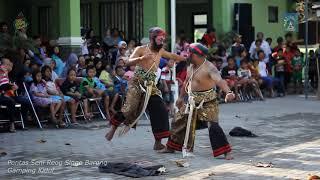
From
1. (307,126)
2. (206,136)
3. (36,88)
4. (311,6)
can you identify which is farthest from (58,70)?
(311,6)

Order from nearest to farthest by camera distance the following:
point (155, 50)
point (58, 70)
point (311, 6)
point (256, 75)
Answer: point (155, 50) → point (58, 70) → point (256, 75) → point (311, 6)

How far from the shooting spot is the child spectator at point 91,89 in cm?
1325

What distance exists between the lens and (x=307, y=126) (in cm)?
1249

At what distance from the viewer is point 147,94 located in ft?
30.3

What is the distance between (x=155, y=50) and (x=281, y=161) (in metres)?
2.49

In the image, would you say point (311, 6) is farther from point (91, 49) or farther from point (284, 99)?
point (91, 49)

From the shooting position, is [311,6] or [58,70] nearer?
[58,70]

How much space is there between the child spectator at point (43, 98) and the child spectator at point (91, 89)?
3.27 ft

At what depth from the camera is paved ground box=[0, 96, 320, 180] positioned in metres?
7.78

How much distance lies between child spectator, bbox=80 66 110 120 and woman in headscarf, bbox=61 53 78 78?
1.68ft

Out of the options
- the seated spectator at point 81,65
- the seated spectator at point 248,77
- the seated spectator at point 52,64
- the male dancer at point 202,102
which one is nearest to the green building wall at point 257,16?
the seated spectator at point 248,77

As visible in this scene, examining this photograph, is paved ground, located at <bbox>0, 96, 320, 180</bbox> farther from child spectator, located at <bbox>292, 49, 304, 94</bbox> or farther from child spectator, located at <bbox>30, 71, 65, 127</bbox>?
child spectator, located at <bbox>292, 49, 304, 94</bbox>

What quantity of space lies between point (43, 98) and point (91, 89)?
4.62ft

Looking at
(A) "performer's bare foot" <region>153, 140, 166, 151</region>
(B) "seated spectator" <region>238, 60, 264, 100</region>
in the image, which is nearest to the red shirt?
(B) "seated spectator" <region>238, 60, 264, 100</region>
